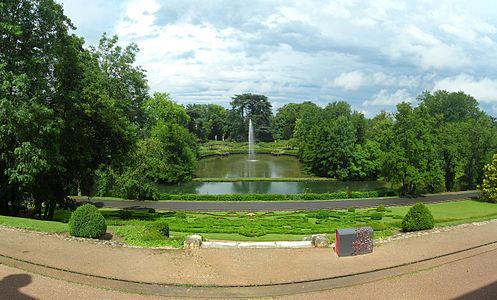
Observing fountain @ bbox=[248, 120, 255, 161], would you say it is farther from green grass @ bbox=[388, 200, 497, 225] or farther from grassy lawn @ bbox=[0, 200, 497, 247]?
grassy lawn @ bbox=[0, 200, 497, 247]

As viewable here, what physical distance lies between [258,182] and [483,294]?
53.2m

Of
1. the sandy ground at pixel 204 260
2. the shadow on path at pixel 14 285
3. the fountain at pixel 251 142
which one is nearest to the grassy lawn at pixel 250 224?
the sandy ground at pixel 204 260

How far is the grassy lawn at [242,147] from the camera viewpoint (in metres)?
108

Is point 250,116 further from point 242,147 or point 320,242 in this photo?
point 320,242

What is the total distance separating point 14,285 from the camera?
1158 cm

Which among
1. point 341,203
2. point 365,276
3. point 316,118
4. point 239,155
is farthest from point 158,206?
point 239,155

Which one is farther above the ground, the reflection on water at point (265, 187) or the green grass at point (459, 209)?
the reflection on water at point (265, 187)

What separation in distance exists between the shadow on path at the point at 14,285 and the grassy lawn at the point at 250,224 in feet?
15.7

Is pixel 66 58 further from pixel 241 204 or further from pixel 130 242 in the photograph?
pixel 241 204

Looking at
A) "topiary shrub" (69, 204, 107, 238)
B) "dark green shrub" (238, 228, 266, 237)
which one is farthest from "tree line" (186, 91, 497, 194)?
"topiary shrub" (69, 204, 107, 238)

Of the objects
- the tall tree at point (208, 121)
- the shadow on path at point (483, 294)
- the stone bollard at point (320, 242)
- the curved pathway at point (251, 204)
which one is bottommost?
the shadow on path at point (483, 294)

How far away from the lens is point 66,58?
2191 centimetres

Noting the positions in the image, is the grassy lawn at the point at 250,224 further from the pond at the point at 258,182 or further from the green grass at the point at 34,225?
the pond at the point at 258,182

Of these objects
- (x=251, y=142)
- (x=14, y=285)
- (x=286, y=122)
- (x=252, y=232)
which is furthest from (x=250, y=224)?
(x=286, y=122)
